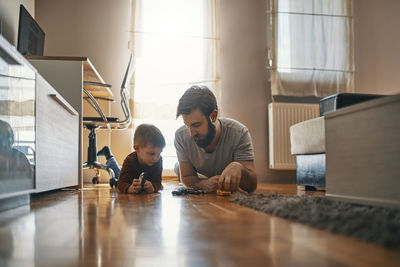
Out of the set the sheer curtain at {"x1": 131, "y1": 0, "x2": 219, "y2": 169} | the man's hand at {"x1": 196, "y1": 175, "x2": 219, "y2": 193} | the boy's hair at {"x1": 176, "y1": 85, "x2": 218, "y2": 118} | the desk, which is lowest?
the man's hand at {"x1": 196, "y1": 175, "x2": 219, "y2": 193}

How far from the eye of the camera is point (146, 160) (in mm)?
2068

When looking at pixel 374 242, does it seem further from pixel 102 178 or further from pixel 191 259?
pixel 102 178

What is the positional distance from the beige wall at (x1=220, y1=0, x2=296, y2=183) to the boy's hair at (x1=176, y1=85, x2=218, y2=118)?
95.6 inches

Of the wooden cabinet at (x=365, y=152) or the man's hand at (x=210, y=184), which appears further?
the man's hand at (x=210, y=184)

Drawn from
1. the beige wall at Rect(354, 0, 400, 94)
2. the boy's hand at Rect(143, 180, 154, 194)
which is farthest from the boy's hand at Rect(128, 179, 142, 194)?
the beige wall at Rect(354, 0, 400, 94)

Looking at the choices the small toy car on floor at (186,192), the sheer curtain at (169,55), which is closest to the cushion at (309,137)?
the small toy car on floor at (186,192)

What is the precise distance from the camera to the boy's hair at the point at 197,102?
195cm

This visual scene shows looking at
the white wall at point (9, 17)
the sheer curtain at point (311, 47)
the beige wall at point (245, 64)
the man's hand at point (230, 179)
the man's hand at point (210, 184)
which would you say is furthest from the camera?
the beige wall at point (245, 64)

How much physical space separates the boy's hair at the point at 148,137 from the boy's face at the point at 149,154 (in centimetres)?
2

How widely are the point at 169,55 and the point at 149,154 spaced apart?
2.41 metres

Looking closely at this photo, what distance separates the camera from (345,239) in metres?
0.63

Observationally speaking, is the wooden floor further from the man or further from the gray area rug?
the man

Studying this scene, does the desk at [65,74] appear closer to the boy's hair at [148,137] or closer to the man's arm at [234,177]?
the boy's hair at [148,137]

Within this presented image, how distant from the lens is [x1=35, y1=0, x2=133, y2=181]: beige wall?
4180 millimetres
